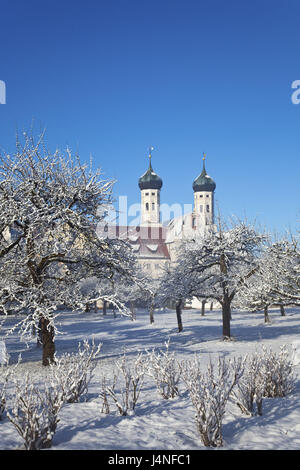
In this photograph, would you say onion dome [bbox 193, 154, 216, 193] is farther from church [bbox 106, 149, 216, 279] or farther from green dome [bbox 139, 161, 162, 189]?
green dome [bbox 139, 161, 162, 189]

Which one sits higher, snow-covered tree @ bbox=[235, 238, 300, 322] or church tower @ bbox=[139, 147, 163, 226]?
church tower @ bbox=[139, 147, 163, 226]

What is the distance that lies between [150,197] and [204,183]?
13.4m

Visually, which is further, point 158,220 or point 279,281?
point 158,220

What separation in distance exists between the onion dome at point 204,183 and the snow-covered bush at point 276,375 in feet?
284

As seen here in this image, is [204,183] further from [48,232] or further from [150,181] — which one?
[48,232]

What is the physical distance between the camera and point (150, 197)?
9012 centimetres

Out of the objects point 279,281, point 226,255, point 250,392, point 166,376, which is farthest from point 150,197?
point 250,392

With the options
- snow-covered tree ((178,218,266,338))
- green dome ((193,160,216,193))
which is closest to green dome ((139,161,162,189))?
green dome ((193,160,216,193))

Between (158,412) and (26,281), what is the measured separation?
8.60 m

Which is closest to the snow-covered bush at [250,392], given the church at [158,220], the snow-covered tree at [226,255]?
the snow-covered tree at [226,255]

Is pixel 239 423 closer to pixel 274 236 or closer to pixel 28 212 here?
pixel 28 212

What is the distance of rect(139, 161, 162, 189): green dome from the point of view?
9012 centimetres

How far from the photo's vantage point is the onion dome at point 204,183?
307 feet

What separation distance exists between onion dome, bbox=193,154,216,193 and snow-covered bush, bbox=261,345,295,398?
284ft
